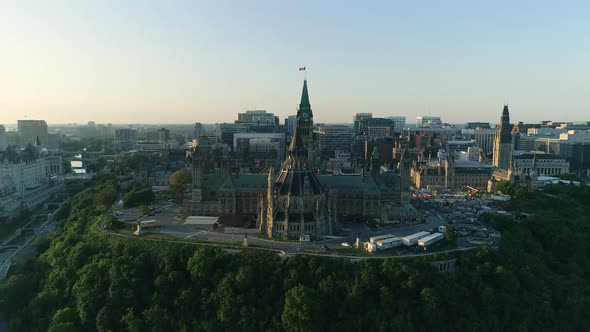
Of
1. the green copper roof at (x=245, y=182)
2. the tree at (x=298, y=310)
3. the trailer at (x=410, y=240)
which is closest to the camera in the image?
the tree at (x=298, y=310)

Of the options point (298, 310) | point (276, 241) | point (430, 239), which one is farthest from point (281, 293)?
point (430, 239)

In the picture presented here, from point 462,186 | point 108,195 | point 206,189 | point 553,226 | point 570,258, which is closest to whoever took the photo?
point 570,258

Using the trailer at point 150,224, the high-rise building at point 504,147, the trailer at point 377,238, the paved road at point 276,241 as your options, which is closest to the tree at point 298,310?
the paved road at point 276,241

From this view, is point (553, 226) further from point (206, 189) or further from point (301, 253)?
point (206, 189)

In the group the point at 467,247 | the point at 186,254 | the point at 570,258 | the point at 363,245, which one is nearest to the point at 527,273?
the point at 467,247

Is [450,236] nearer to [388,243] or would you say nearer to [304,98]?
[388,243]

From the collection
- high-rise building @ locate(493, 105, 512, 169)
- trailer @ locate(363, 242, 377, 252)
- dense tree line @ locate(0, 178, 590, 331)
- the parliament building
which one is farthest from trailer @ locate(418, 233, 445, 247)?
high-rise building @ locate(493, 105, 512, 169)

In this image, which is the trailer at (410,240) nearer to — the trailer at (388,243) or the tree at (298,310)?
the trailer at (388,243)
